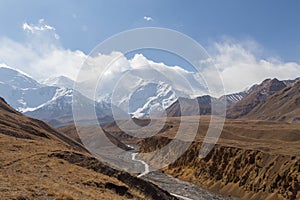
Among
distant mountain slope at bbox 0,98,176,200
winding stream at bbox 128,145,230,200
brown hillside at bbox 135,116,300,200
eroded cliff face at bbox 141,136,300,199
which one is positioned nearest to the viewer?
distant mountain slope at bbox 0,98,176,200

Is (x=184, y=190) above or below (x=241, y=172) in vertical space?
below

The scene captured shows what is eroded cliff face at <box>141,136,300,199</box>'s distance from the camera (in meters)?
56.1

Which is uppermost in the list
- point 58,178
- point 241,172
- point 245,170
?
point 245,170

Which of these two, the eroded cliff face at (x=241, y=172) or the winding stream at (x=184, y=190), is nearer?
the eroded cliff face at (x=241, y=172)

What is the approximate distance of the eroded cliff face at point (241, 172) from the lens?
5612 cm

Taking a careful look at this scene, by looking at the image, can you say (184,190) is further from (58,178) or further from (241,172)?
(58,178)

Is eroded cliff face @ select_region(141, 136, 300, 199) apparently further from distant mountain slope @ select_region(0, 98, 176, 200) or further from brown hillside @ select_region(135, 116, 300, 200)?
distant mountain slope @ select_region(0, 98, 176, 200)

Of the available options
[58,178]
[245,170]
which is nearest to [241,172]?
[245,170]

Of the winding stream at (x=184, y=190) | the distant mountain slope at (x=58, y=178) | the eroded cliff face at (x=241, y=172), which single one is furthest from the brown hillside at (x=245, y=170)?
the distant mountain slope at (x=58, y=178)

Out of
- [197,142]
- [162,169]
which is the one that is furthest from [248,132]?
[162,169]

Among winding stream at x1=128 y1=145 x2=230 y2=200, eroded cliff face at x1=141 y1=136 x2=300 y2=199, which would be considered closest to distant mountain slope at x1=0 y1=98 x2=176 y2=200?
winding stream at x1=128 y1=145 x2=230 y2=200

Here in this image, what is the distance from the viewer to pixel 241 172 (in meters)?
68.6

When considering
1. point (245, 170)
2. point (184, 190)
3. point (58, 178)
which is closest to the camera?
point (58, 178)

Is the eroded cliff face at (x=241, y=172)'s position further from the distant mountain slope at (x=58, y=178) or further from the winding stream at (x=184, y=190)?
the distant mountain slope at (x=58, y=178)
